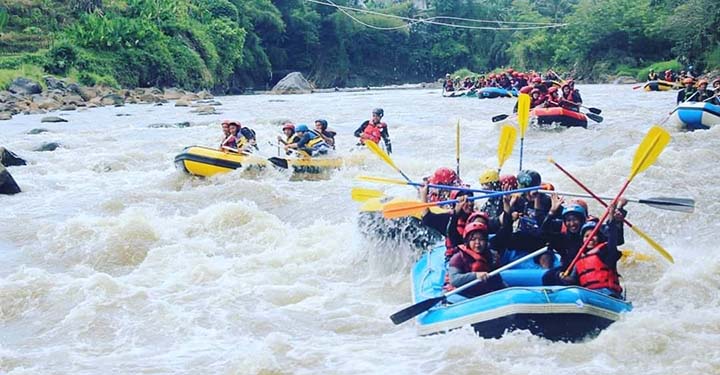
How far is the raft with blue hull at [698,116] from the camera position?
1250cm

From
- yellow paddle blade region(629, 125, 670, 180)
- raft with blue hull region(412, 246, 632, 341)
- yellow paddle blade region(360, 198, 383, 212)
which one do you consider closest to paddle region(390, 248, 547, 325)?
raft with blue hull region(412, 246, 632, 341)

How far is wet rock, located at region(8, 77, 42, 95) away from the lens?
23156 mm

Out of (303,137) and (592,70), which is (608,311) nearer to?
(303,137)

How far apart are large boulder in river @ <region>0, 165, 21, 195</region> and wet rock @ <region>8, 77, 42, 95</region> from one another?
1419cm

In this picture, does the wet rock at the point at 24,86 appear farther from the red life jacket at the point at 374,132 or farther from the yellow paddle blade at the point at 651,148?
the yellow paddle blade at the point at 651,148

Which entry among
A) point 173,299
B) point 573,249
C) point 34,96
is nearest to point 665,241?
point 573,249

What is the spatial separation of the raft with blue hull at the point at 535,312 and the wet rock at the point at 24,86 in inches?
848

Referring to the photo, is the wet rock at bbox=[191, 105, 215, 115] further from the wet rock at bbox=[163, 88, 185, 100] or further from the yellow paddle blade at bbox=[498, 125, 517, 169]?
the yellow paddle blade at bbox=[498, 125, 517, 169]

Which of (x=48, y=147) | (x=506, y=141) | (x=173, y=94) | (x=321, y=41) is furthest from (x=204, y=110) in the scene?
(x=321, y=41)

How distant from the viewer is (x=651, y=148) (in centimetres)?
485

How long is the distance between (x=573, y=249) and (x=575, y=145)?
7.91 m

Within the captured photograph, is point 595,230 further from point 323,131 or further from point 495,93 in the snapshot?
point 495,93

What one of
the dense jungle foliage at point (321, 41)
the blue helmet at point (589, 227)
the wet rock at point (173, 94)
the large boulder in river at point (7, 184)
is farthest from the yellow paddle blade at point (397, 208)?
the wet rock at point (173, 94)

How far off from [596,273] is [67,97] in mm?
22243
